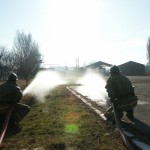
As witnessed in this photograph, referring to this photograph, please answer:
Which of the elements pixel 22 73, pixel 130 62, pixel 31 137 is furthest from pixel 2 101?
pixel 130 62

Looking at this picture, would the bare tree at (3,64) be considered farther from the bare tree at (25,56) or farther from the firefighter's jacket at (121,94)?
Answer: the firefighter's jacket at (121,94)

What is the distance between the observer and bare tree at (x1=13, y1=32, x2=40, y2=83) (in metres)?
42.0

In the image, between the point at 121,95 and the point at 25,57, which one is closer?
the point at 121,95

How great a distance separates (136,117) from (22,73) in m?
31.8

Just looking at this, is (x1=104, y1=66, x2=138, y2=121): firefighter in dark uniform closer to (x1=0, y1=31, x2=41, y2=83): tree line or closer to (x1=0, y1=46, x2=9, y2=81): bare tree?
(x1=0, y1=31, x2=41, y2=83): tree line

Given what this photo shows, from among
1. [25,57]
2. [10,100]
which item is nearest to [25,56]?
[25,57]

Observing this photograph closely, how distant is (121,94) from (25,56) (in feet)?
122

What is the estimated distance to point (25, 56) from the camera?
4647 centimetres

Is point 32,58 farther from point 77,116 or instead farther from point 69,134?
point 69,134

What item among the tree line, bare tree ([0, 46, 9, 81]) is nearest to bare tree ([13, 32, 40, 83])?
the tree line

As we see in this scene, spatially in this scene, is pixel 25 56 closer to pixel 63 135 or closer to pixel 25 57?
pixel 25 57

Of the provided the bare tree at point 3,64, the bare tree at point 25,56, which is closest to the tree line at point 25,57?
the bare tree at point 25,56

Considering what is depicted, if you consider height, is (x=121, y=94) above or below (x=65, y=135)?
above

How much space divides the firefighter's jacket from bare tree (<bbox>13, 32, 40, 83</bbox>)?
30211 mm
